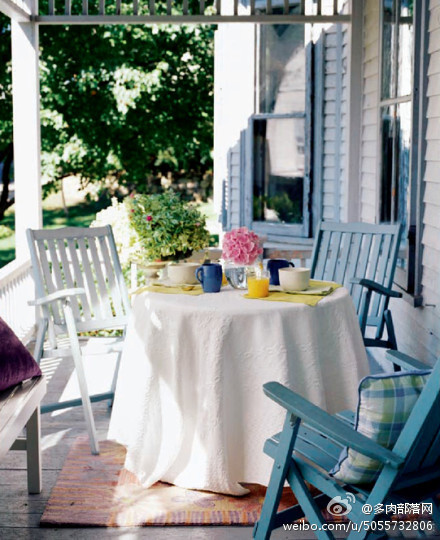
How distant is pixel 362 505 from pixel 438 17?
2903 mm

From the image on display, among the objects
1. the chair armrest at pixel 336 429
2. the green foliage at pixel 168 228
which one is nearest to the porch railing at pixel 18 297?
the green foliage at pixel 168 228

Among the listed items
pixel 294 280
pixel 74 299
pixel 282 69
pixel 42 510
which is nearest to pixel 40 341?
pixel 74 299

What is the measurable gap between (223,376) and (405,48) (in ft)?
8.97

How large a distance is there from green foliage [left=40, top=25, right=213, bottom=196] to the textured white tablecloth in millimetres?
9024

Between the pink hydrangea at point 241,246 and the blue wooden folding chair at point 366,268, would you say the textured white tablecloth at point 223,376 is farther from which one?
the blue wooden folding chair at point 366,268

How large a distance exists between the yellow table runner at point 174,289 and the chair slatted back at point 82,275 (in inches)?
25.9

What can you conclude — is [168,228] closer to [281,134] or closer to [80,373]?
[80,373]

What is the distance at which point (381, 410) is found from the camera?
8.18ft

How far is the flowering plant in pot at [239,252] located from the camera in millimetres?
4047

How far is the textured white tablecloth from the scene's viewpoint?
11.5 feet

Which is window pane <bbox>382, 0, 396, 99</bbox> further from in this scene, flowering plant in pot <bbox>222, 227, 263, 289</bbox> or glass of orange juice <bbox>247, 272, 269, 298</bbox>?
glass of orange juice <bbox>247, 272, 269, 298</bbox>

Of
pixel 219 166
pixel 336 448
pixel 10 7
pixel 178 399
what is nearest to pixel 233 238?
pixel 178 399

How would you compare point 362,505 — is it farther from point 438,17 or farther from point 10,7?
point 10,7

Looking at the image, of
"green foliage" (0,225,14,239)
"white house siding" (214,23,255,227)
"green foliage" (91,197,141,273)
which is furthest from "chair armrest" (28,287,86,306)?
"green foliage" (0,225,14,239)
